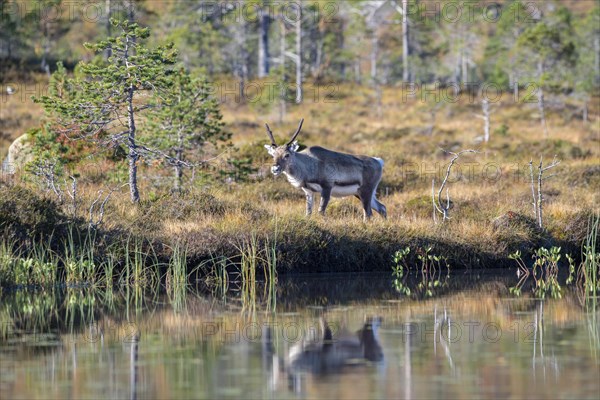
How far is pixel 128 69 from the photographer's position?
20969 millimetres

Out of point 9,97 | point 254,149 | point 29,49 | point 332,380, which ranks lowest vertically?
point 332,380

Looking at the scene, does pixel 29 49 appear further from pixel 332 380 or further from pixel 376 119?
pixel 332 380

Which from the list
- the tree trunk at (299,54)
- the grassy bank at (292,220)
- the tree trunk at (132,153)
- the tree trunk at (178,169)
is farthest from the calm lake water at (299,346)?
the tree trunk at (299,54)

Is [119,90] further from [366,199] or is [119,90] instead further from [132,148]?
[366,199]

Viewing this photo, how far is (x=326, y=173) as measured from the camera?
2145cm

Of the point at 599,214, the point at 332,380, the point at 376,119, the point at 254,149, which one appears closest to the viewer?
the point at 332,380

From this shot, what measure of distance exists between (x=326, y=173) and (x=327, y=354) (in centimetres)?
1007

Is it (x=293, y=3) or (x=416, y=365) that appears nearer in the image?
(x=416, y=365)

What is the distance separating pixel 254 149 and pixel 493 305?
1675 cm

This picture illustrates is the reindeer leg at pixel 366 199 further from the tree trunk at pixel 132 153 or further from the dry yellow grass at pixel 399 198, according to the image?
the tree trunk at pixel 132 153

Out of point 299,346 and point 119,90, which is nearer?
point 299,346

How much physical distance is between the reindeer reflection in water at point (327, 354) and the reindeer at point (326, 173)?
831 cm

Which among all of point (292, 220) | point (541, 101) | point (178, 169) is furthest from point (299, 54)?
point (292, 220)

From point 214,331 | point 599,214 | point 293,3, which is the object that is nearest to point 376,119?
point 293,3
